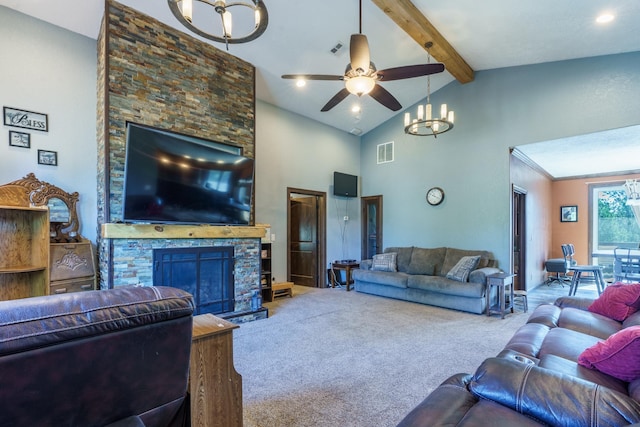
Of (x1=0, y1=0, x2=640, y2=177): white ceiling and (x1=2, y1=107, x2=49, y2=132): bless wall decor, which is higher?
(x1=0, y1=0, x2=640, y2=177): white ceiling

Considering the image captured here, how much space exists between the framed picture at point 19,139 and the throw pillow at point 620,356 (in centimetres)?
531

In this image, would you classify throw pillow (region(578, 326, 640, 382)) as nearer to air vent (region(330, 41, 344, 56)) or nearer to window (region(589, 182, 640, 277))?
air vent (region(330, 41, 344, 56))

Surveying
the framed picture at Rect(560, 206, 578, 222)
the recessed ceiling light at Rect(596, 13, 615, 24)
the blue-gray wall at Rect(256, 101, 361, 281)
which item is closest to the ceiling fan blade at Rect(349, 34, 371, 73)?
the recessed ceiling light at Rect(596, 13, 615, 24)

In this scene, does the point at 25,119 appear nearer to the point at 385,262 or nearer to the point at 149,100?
the point at 149,100

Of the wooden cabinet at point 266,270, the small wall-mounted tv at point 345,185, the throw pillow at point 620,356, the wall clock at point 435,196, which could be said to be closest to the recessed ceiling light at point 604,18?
the wall clock at point 435,196

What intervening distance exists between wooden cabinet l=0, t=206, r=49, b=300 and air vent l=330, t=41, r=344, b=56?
400cm

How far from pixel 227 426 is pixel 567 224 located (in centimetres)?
961

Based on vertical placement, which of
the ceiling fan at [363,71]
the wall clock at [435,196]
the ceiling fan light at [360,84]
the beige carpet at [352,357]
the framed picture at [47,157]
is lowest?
the beige carpet at [352,357]

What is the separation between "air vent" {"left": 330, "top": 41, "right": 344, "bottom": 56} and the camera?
4445 millimetres

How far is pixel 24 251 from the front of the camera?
339 cm

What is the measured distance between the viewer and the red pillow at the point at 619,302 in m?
2.57

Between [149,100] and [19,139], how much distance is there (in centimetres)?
144

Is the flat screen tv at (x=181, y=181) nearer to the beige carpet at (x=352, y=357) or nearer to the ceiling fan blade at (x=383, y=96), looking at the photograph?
the beige carpet at (x=352, y=357)

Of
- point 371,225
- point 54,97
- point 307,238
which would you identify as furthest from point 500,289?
point 54,97
